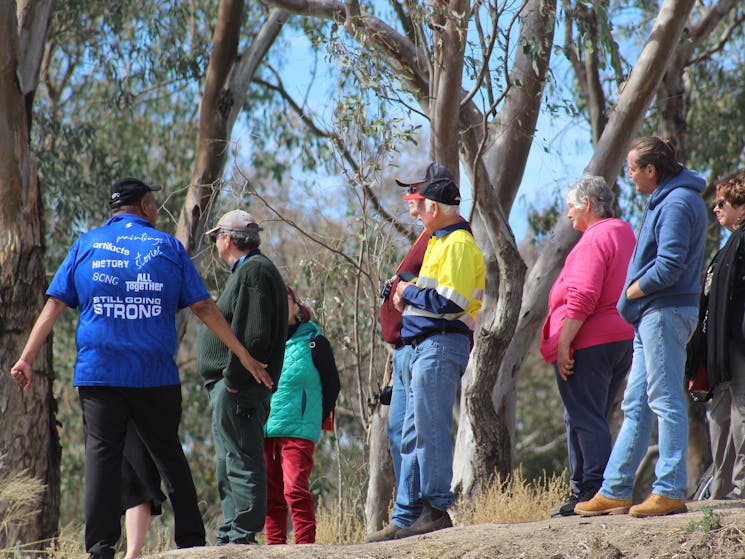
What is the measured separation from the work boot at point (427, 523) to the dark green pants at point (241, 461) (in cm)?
75

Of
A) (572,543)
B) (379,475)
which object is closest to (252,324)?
(572,543)

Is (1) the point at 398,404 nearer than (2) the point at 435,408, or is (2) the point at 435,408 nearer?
(2) the point at 435,408

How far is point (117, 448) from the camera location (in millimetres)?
4695

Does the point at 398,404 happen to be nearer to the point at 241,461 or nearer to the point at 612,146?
the point at 241,461

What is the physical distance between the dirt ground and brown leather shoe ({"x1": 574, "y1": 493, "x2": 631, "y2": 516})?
5 centimetres

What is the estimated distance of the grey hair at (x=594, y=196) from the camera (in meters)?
5.52

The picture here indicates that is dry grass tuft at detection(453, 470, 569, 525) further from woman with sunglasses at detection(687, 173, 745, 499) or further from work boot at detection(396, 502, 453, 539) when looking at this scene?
woman with sunglasses at detection(687, 173, 745, 499)

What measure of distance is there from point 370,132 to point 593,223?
3.16 meters

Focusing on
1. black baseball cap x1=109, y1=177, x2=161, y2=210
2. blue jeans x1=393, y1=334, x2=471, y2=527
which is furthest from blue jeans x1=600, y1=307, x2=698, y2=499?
black baseball cap x1=109, y1=177, x2=161, y2=210

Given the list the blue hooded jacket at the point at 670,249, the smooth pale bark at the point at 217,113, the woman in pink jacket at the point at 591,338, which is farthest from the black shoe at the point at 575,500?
the smooth pale bark at the point at 217,113

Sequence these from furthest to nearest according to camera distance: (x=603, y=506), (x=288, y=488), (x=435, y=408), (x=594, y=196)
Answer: (x=288, y=488)
(x=594, y=196)
(x=435, y=408)
(x=603, y=506)

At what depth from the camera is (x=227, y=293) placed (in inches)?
216

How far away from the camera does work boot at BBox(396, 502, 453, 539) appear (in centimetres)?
520

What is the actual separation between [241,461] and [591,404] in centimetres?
184
